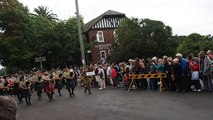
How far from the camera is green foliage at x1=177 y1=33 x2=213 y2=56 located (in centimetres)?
6725

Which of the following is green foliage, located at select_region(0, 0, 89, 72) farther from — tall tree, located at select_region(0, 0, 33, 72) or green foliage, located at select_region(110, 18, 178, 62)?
green foliage, located at select_region(110, 18, 178, 62)

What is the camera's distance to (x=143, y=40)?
53.0 meters

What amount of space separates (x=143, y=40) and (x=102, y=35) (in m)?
9.91

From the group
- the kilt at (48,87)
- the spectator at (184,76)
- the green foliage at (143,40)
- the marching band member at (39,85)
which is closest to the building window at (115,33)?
the green foliage at (143,40)

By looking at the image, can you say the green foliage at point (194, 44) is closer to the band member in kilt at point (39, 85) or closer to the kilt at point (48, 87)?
the band member in kilt at point (39, 85)

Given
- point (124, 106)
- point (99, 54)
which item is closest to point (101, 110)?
point (124, 106)

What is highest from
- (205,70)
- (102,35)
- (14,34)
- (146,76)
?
(102,35)

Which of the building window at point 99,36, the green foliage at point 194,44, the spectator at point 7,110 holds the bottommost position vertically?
the spectator at point 7,110

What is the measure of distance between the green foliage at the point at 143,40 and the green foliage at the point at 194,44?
1354 cm

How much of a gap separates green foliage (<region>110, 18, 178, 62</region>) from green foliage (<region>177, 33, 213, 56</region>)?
13542 mm

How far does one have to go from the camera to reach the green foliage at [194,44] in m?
67.2

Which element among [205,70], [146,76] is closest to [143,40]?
[146,76]

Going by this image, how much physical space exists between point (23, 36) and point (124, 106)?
31.9 m

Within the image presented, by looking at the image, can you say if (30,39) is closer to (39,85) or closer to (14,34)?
(14,34)
